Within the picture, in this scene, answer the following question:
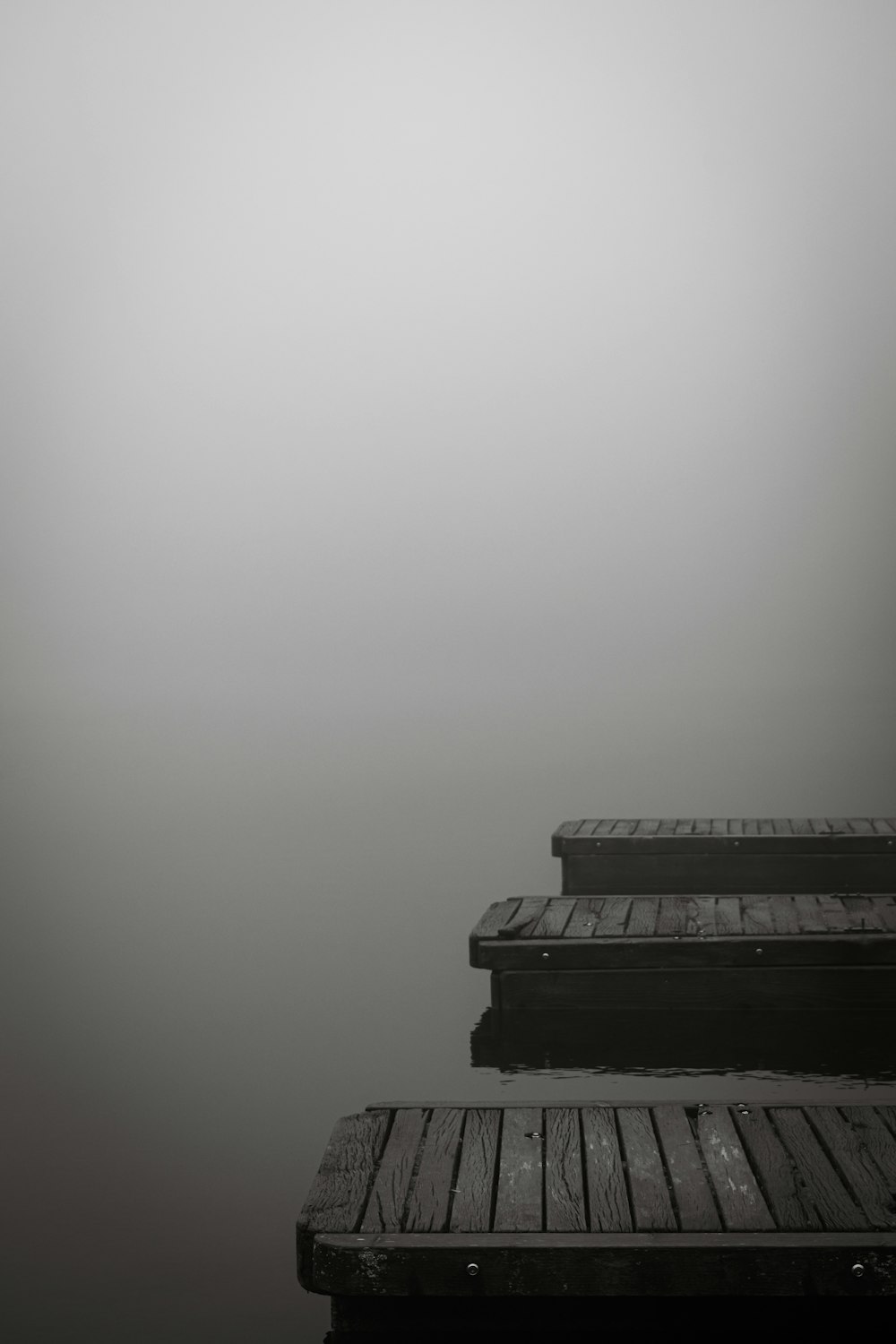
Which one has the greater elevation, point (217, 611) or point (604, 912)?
point (217, 611)

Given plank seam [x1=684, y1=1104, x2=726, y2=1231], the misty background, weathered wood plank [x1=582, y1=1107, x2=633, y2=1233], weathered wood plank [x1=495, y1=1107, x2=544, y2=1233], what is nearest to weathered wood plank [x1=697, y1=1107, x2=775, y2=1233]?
plank seam [x1=684, y1=1104, x2=726, y2=1231]

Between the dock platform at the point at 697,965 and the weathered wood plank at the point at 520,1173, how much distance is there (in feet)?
3.39

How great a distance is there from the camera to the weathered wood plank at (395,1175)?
1.73 m

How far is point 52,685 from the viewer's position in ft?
31.2

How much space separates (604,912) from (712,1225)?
1711 millimetres

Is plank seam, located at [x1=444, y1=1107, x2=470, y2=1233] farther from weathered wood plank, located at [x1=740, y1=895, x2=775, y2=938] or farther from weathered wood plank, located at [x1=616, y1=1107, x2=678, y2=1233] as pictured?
weathered wood plank, located at [x1=740, y1=895, x2=775, y2=938]

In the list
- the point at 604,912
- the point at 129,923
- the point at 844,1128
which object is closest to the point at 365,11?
the point at 129,923

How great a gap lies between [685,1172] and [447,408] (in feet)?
26.4

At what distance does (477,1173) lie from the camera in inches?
73.5

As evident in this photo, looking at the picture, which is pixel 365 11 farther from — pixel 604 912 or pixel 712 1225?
pixel 712 1225

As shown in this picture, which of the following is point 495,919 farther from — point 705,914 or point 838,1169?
point 838,1169

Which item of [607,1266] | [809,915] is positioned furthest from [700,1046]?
[607,1266]

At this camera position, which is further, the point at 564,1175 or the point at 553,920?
the point at 553,920

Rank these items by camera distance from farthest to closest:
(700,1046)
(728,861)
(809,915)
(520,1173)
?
(728,861), (809,915), (700,1046), (520,1173)
